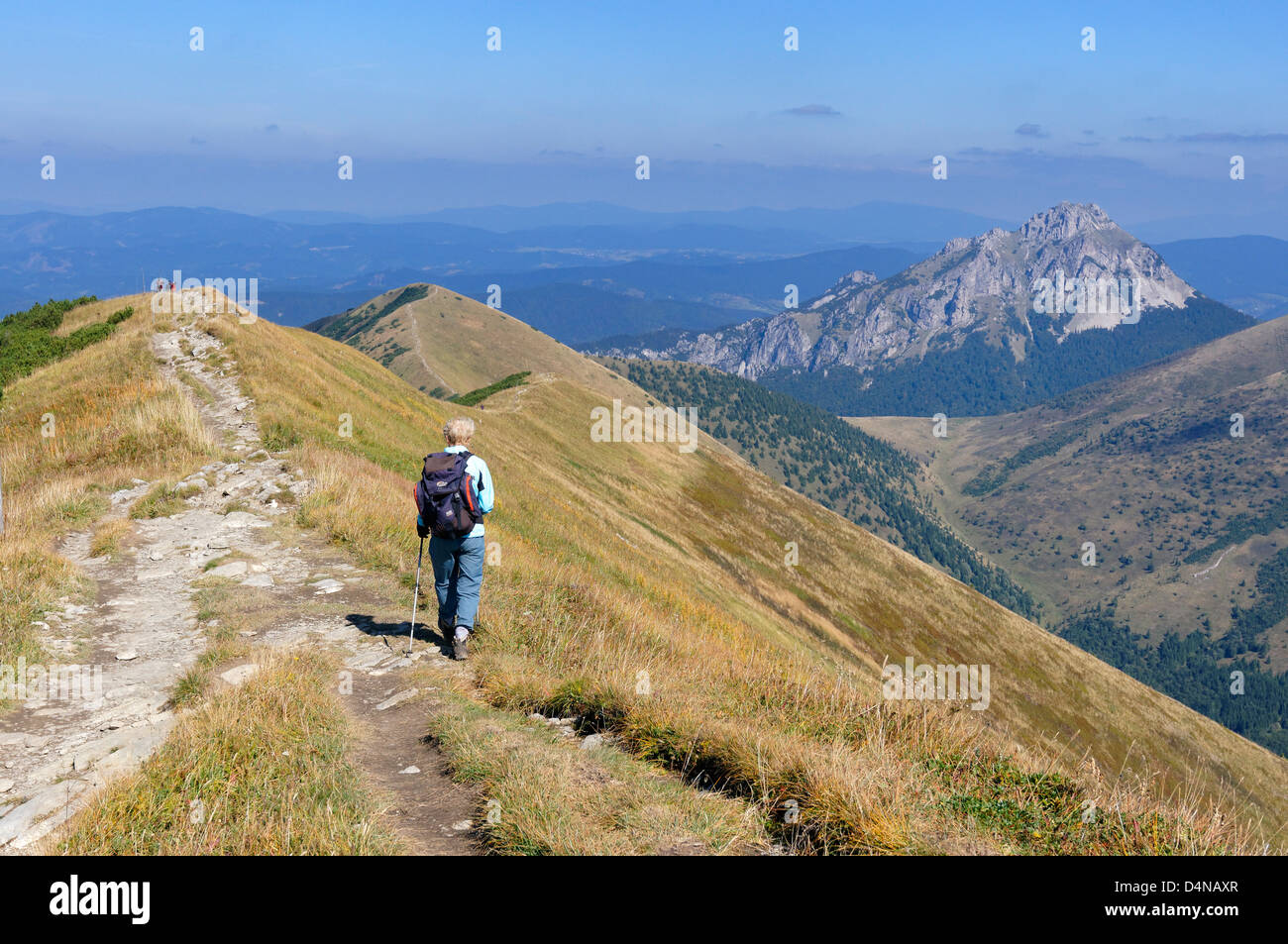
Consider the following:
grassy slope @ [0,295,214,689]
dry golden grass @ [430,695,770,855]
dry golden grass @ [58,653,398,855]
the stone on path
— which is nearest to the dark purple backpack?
the stone on path

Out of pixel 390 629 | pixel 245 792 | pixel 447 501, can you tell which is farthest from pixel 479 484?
pixel 245 792

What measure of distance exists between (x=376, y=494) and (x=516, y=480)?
21.4 m

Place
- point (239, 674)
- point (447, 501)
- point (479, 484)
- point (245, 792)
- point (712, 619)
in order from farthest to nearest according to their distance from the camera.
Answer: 1. point (712, 619)
2. point (479, 484)
3. point (447, 501)
4. point (239, 674)
5. point (245, 792)

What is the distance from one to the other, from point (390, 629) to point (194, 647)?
8.11 feet

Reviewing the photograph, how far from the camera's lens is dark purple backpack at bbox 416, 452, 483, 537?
10.5m

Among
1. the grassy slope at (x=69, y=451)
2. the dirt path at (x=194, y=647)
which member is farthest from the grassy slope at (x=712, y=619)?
the grassy slope at (x=69, y=451)

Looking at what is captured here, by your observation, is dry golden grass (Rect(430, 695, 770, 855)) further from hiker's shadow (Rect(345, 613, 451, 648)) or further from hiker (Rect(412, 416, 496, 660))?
hiker's shadow (Rect(345, 613, 451, 648))

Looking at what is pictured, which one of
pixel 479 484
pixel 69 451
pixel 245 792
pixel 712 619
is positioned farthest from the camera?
pixel 712 619

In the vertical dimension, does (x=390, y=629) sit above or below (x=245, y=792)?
below

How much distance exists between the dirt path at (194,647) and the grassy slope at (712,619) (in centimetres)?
118

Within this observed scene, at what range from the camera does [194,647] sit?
1055 cm

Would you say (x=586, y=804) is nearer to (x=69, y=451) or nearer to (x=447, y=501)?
(x=447, y=501)

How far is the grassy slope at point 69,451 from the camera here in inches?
453

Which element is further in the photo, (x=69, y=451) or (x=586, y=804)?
(x=69, y=451)
